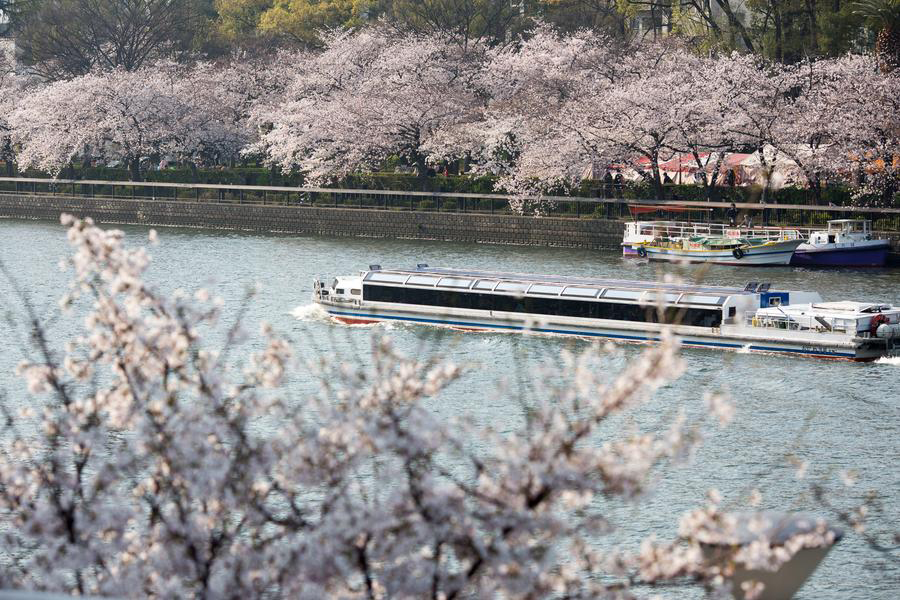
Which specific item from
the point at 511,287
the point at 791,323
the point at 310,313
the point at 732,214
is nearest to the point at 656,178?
the point at 732,214

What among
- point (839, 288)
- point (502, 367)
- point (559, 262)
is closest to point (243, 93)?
point (559, 262)

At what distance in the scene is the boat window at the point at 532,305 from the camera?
3928cm

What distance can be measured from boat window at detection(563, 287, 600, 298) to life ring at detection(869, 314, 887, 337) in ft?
25.2

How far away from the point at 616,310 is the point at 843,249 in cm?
1972

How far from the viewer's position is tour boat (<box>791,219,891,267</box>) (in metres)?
57.1

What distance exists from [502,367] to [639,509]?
45.4 ft

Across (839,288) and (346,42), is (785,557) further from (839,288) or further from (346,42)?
(346,42)

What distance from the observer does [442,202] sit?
7238cm

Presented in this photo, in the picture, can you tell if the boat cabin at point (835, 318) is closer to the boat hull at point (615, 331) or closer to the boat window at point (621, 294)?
the boat hull at point (615, 331)

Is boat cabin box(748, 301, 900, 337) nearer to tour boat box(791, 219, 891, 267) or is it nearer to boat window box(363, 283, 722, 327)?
boat window box(363, 283, 722, 327)

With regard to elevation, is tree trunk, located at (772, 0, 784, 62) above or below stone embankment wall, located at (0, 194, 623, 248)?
above

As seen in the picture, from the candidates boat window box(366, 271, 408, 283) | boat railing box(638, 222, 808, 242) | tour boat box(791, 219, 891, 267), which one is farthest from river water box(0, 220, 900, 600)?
boat railing box(638, 222, 808, 242)

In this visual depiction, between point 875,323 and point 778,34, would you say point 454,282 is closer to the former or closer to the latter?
point 875,323

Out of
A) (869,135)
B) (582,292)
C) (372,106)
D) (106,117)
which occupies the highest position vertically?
(372,106)
